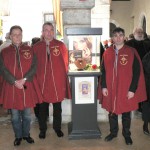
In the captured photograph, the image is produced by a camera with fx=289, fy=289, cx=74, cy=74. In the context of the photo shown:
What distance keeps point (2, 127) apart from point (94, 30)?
1.94 m

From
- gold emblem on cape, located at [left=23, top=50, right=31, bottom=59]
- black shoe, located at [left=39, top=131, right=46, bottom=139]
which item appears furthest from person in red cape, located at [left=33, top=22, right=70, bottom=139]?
black shoe, located at [left=39, top=131, right=46, bottom=139]

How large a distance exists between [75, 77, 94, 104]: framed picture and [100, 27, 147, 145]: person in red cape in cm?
17

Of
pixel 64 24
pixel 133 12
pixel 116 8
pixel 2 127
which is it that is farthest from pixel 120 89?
pixel 116 8

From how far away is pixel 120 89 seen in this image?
3.25 meters

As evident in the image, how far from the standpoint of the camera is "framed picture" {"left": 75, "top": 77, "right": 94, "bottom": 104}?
3467mm

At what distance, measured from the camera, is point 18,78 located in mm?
3180

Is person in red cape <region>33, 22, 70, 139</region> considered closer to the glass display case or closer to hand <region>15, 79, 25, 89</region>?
the glass display case

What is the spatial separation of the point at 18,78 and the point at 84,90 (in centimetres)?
81

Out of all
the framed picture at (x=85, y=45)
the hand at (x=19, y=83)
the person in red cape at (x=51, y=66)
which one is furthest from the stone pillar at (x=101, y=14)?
the hand at (x=19, y=83)

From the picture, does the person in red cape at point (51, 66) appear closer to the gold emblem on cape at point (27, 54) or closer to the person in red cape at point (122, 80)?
the gold emblem on cape at point (27, 54)

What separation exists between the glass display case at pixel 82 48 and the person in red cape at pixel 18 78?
1.67 feet

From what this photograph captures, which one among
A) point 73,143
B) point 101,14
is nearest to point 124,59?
point 73,143

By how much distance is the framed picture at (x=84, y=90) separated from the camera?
3.47 metres

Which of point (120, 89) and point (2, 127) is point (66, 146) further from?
point (2, 127)
